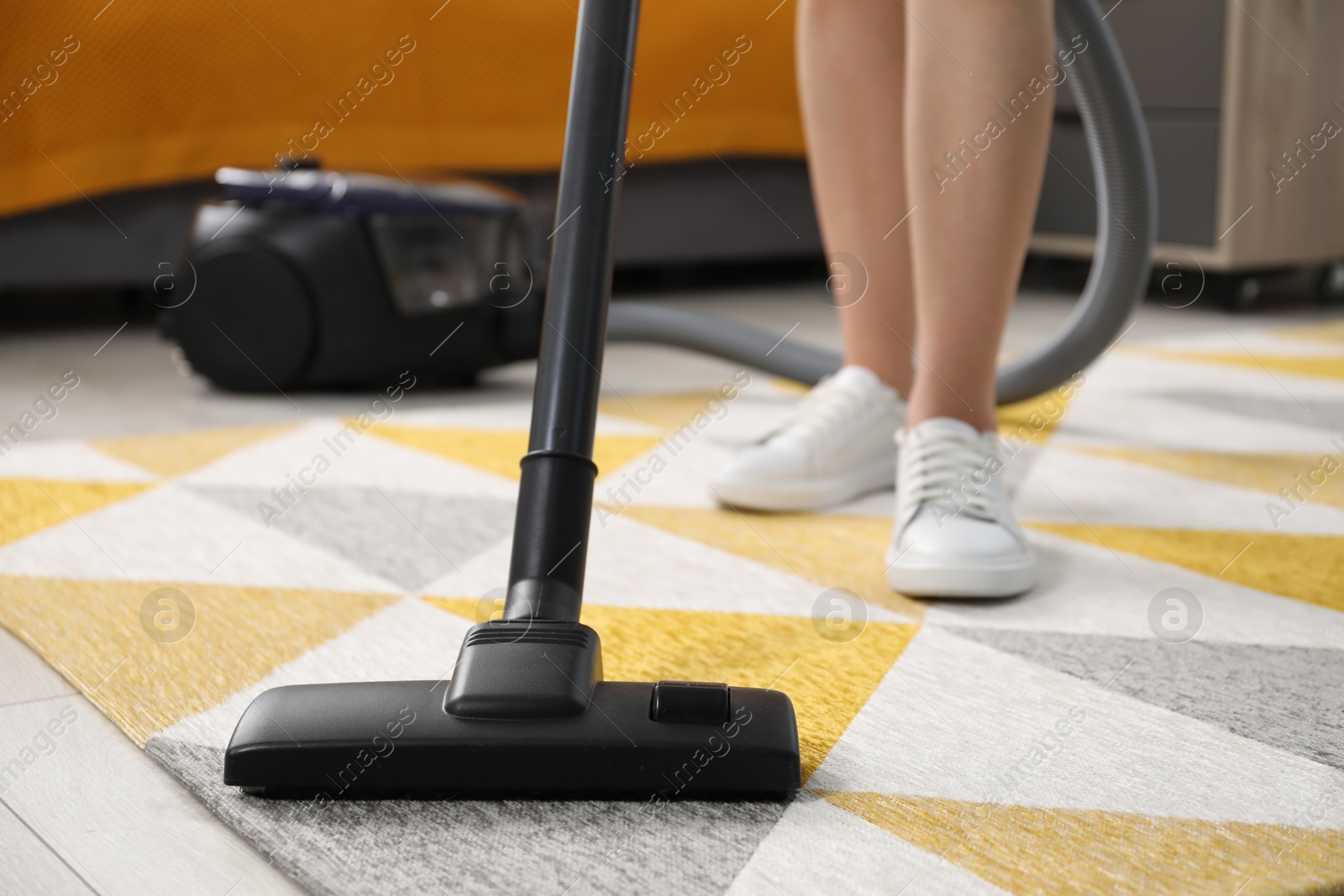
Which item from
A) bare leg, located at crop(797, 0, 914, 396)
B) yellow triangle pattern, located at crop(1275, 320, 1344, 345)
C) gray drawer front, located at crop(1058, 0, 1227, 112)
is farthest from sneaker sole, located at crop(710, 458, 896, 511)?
gray drawer front, located at crop(1058, 0, 1227, 112)

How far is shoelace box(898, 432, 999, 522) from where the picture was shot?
0.72 meters

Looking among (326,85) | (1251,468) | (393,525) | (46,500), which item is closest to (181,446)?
(46,500)

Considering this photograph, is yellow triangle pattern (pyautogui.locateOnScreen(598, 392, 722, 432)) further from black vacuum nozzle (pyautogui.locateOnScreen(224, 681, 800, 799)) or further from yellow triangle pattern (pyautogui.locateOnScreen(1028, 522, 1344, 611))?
black vacuum nozzle (pyautogui.locateOnScreen(224, 681, 800, 799))

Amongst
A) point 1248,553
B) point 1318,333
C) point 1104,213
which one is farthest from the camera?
point 1318,333

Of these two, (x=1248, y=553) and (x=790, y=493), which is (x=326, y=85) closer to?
(x=790, y=493)

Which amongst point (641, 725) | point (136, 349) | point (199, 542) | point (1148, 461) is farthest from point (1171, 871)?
point (136, 349)

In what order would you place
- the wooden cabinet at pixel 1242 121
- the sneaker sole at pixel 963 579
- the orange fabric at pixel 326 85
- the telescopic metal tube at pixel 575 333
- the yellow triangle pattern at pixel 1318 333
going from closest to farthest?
the telescopic metal tube at pixel 575 333, the sneaker sole at pixel 963 579, the orange fabric at pixel 326 85, the yellow triangle pattern at pixel 1318 333, the wooden cabinet at pixel 1242 121

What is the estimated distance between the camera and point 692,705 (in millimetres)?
448

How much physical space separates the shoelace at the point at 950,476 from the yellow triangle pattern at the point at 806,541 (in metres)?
0.05

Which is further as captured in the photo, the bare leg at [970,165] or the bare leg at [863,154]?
the bare leg at [863,154]

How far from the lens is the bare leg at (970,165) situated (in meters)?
0.70

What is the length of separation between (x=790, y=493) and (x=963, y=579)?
22 centimetres

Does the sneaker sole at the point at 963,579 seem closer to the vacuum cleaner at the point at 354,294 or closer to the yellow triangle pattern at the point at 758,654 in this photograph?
the yellow triangle pattern at the point at 758,654

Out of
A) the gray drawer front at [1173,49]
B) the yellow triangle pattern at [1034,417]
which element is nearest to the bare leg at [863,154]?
the yellow triangle pattern at [1034,417]
